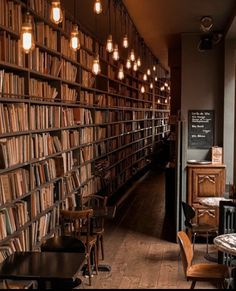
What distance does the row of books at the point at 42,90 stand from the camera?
15.9 feet

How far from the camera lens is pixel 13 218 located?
14.0 ft

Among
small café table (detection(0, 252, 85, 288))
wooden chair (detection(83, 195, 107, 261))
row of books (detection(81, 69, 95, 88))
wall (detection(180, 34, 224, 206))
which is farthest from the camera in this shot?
wall (detection(180, 34, 224, 206))

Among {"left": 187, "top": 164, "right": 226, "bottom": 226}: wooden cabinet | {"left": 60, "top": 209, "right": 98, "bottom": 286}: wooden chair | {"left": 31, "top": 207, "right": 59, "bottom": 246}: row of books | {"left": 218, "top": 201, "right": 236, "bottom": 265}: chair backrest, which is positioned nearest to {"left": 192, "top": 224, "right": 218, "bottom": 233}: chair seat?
{"left": 187, "top": 164, "right": 226, "bottom": 226}: wooden cabinet

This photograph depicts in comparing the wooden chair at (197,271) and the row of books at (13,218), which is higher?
the row of books at (13,218)

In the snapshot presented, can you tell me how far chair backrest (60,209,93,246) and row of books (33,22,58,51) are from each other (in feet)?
6.63

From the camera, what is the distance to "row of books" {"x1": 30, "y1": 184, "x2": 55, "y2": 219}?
482 centimetres

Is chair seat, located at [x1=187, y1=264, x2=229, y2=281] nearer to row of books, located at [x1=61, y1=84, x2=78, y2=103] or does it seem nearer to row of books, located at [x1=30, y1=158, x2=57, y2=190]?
row of books, located at [x1=30, y1=158, x2=57, y2=190]

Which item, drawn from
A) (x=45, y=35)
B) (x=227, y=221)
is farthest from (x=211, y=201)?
(x=45, y=35)

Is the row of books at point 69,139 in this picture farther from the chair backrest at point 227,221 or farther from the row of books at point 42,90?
the chair backrest at point 227,221

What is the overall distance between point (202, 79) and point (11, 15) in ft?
13.3

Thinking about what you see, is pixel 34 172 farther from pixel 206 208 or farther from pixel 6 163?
pixel 206 208

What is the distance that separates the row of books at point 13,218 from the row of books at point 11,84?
1110 millimetres

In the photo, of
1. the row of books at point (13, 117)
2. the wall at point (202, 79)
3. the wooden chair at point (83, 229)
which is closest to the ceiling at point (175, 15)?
the wall at point (202, 79)

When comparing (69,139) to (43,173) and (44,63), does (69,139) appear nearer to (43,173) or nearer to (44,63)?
(43,173)
